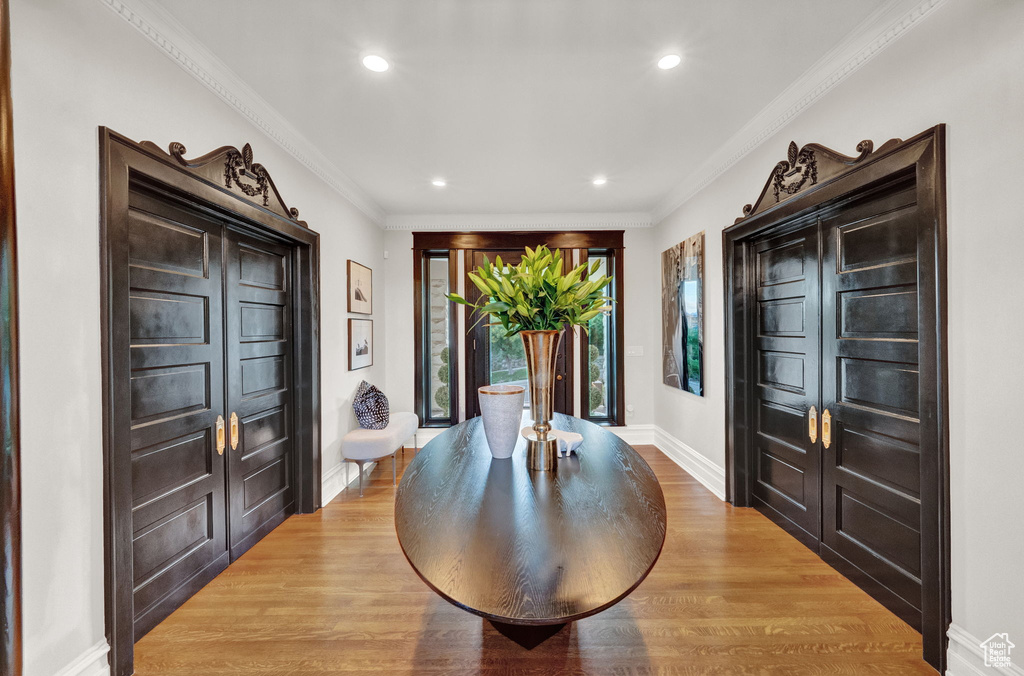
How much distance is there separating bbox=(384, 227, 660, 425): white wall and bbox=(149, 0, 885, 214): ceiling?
1.41 meters

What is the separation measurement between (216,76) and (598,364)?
4.11m

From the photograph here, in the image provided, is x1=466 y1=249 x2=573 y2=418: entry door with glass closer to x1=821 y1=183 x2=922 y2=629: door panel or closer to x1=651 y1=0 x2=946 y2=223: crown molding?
x1=651 y1=0 x2=946 y2=223: crown molding

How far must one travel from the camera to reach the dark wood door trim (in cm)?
106

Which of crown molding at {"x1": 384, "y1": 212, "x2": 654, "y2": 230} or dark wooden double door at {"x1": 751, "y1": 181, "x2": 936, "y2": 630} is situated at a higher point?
crown molding at {"x1": 384, "y1": 212, "x2": 654, "y2": 230}

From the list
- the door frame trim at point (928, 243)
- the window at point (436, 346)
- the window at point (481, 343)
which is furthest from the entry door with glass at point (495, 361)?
the door frame trim at point (928, 243)

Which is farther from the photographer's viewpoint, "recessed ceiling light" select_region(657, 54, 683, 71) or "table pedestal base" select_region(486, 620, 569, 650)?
"recessed ceiling light" select_region(657, 54, 683, 71)

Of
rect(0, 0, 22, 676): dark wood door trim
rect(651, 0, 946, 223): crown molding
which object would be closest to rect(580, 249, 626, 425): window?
rect(651, 0, 946, 223): crown molding

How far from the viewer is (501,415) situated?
5.16ft

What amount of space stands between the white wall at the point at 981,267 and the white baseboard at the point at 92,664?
124 inches

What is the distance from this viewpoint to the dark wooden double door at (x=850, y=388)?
1818 mm

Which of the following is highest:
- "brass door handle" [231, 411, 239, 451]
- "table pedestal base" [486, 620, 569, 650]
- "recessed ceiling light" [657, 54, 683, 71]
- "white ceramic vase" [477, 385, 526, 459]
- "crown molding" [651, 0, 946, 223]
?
"recessed ceiling light" [657, 54, 683, 71]

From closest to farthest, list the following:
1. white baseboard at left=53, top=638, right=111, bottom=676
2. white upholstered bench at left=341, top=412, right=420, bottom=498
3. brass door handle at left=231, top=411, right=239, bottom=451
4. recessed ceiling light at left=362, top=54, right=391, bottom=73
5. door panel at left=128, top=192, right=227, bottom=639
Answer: white baseboard at left=53, top=638, right=111, bottom=676 < door panel at left=128, top=192, right=227, bottom=639 < recessed ceiling light at left=362, top=54, right=391, bottom=73 < brass door handle at left=231, top=411, right=239, bottom=451 < white upholstered bench at left=341, top=412, right=420, bottom=498

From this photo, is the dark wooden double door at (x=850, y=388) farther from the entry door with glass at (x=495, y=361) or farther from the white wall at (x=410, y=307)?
the entry door with glass at (x=495, y=361)

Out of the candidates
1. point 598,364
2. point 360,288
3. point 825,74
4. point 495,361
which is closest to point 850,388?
point 825,74
